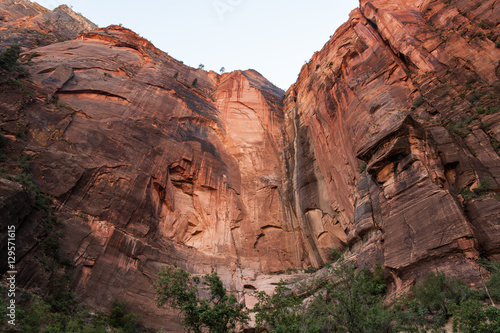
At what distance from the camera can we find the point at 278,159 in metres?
34.9

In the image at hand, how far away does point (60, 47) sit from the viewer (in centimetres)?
3228

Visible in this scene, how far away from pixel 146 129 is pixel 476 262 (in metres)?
23.3

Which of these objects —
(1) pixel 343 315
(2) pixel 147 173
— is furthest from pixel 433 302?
(2) pixel 147 173

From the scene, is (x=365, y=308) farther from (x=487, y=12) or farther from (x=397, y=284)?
(x=487, y=12)

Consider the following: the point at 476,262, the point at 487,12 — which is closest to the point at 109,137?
the point at 476,262

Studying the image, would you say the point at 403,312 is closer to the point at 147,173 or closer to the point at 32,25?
the point at 147,173

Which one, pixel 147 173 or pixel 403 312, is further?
pixel 147 173

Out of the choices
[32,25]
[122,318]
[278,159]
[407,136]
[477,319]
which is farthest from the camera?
[32,25]

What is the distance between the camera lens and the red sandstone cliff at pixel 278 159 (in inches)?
637

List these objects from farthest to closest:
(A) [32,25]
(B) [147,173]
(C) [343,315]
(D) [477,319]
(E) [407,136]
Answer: (A) [32,25], (B) [147,173], (E) [407,136], (C) [343,315], (D) [477,319]

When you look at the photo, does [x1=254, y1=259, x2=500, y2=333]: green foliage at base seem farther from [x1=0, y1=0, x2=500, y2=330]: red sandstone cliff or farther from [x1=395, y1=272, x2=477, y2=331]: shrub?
[x1=0, y1=0, x2=500, y2=330]: red sandstone cliff

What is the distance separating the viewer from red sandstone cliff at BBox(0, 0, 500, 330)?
53.1 ft

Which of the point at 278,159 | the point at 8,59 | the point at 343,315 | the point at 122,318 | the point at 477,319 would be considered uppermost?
the point at 278,159

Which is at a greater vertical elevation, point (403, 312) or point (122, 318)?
point (403, 312)
